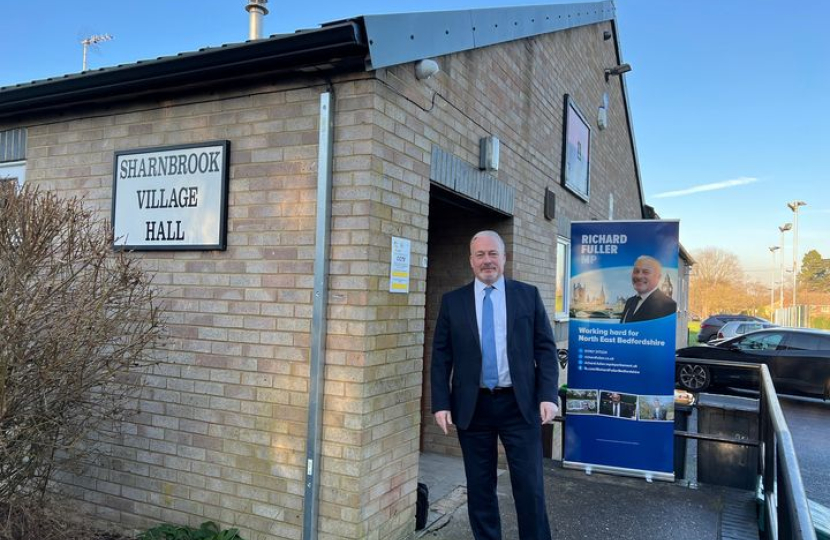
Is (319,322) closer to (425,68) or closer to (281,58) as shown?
(281,58)

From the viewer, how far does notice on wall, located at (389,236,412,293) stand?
352cm

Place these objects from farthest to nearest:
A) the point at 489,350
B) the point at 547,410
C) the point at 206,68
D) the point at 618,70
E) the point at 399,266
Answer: the point at 618,70 < the point at 399,266 < the point at 206,68 < the point at 489,350 < the point at 547,410

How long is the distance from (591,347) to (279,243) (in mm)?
3176

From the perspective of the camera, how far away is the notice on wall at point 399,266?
3.52 m

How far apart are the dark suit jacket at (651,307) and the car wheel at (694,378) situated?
6.77 m

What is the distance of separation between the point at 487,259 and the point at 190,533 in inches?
98.7

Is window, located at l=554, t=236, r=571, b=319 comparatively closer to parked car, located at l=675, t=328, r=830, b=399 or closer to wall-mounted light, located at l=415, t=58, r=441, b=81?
wall-mounted light, located at l=415, t=58, r=441, b=81

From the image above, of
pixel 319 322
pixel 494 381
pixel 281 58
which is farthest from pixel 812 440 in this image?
pixel 281 58

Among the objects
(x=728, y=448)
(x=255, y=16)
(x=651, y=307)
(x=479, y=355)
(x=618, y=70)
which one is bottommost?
(x=728, y=448)

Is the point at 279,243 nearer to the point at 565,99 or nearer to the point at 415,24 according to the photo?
the point at 415,24

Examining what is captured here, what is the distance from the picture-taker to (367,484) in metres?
3.33

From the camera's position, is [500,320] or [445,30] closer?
[500,320]

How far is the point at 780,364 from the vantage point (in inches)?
456

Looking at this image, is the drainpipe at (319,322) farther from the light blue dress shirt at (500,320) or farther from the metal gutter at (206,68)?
the light blue dress shirt at (500,320)
